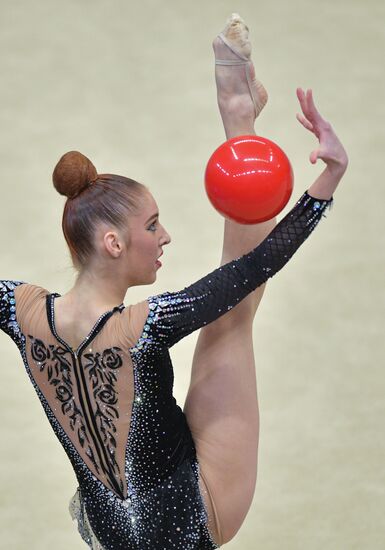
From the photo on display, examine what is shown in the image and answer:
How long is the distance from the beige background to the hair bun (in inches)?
57.4

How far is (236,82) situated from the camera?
7.22ft

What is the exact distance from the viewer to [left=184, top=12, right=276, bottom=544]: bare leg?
7.18 ft

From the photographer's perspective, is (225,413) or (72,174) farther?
(225,413)

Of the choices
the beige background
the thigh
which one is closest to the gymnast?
the thigh

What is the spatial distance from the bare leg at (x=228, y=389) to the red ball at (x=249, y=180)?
14 cm

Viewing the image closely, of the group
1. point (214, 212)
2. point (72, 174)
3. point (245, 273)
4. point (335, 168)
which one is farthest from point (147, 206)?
point (214, 212)

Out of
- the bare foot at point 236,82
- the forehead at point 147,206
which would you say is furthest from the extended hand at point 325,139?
the forehead at point 147,206

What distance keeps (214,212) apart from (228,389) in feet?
5.75

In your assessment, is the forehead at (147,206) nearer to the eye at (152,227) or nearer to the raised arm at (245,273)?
the eye at (152,227)

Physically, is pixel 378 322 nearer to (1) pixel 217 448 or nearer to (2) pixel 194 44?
(2) pixel 194 44

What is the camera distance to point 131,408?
2080 millimetres

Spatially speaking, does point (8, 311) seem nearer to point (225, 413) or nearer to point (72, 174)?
point (72, 174)

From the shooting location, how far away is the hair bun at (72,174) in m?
2.06

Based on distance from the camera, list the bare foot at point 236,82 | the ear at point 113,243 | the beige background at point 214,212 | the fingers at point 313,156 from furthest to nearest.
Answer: the beige background at point 214,212 → the bare foot at point 236,82 → the ear at point 113,243 → the fingers at point 313,156
